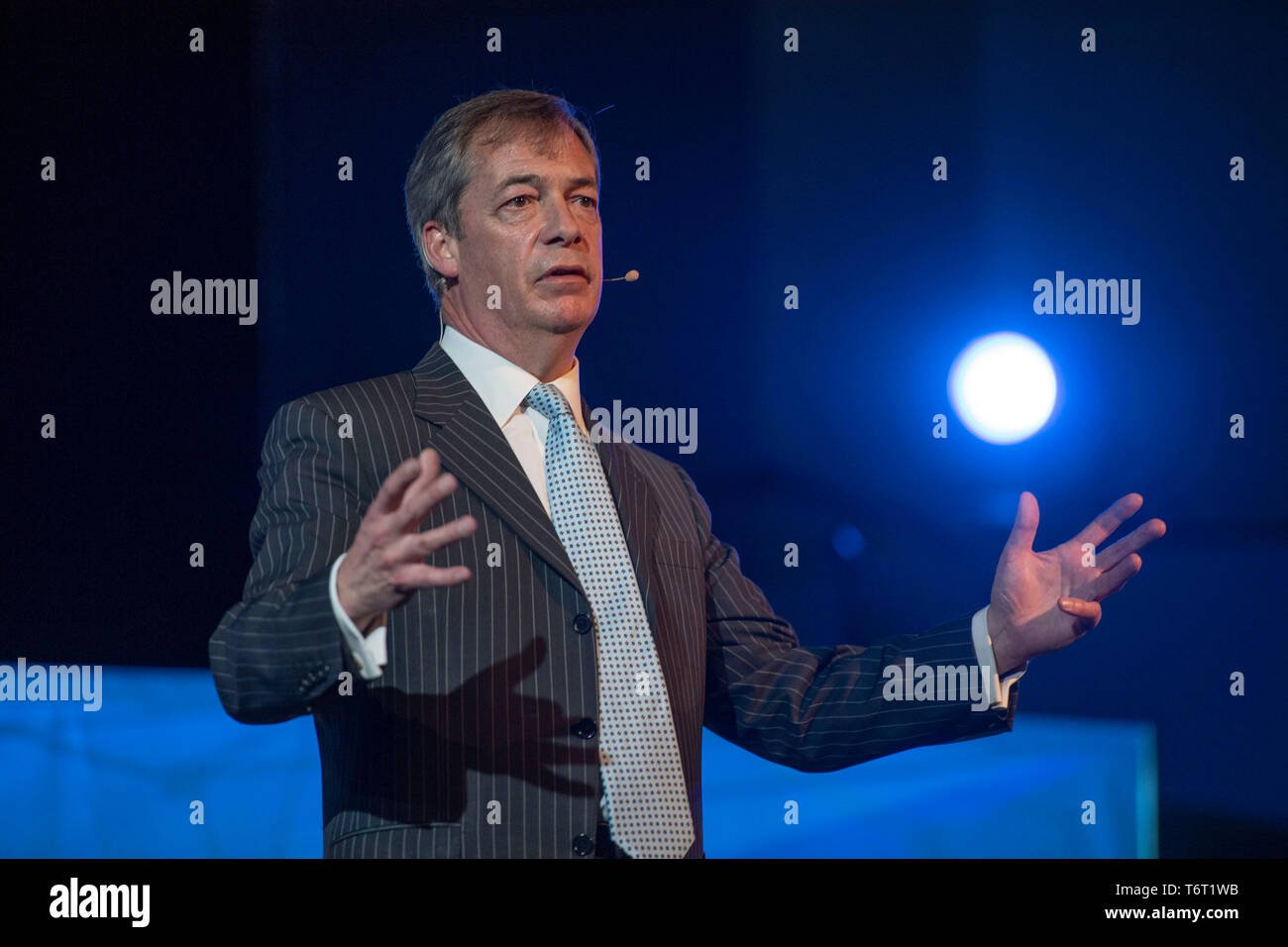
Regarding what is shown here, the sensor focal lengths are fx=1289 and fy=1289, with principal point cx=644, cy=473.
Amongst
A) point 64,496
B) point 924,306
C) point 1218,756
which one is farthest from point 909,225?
point 64,496

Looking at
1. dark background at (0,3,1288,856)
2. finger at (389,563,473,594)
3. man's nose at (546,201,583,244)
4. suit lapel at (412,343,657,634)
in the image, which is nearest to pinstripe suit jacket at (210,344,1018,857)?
suit lapel at (412,343,657,634)

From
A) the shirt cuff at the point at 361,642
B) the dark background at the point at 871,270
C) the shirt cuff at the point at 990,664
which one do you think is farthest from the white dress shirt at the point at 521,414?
the dark background at the point at 871,270

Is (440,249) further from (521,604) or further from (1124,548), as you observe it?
(1124,548)

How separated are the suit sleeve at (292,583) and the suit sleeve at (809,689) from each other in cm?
70

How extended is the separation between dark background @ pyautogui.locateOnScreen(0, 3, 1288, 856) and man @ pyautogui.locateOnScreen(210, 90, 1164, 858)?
0.61 metres

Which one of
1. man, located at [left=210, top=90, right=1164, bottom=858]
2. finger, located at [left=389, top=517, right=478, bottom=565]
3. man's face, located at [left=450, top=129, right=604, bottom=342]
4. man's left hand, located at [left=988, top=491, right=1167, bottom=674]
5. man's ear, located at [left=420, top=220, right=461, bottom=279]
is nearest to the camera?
finger, located at [left=389, top=517, right=478, bottom=565]

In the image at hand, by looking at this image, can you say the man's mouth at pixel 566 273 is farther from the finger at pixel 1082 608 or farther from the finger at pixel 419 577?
the finger at pixel 1082 608

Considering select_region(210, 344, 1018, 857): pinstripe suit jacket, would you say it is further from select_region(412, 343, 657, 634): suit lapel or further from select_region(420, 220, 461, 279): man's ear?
select_region(420, 220, 461, 279): man's ear

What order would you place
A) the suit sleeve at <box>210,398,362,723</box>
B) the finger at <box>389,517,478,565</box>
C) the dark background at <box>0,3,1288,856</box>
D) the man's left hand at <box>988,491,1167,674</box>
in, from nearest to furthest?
the finger at <box>389,517,478,565</box> → the suit sleeve at <box>210,398,362,723</box> → the man's left hand at <box>988,491,1167,674</box> → the dark background at <box>0,3,1288,856</box>

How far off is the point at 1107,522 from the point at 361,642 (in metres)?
1.18

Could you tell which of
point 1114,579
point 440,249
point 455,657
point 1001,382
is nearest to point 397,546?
point 455,657

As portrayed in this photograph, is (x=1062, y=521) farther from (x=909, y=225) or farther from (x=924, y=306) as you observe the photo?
(x=909, y=225)

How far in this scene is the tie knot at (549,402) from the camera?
2.06 metres

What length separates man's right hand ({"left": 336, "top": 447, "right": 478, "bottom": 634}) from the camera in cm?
151
